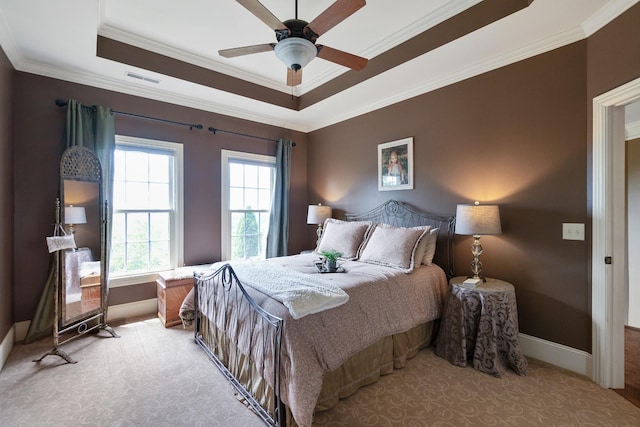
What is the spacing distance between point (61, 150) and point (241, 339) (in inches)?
Result: 116

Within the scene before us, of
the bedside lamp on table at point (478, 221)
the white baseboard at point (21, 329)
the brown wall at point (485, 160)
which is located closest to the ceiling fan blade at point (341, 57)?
the brown wall at point (485, 160)

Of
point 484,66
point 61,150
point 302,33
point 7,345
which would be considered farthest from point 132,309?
point 484,66

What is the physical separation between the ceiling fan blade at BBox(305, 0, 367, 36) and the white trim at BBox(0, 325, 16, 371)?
143 inches

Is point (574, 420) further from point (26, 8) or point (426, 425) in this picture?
point (26, 8)

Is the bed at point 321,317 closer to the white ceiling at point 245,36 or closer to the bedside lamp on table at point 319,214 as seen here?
the bedside lamp on table at point 319,214

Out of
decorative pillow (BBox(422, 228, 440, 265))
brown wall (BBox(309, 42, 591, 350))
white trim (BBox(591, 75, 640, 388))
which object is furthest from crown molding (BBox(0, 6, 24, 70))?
white trim (BBox(591, 75, 640, 388))

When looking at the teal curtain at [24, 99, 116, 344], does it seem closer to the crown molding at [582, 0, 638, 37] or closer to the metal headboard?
the metal headboard

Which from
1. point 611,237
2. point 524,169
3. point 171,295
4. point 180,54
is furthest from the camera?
point 171,295

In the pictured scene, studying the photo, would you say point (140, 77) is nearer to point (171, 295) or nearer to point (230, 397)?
point (171, 295)

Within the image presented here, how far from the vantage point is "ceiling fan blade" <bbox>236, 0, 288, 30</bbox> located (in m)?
1.67

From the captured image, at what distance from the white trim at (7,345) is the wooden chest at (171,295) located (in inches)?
49.4

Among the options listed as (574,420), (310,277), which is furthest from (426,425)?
(310,277)

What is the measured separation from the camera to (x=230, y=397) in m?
2.10

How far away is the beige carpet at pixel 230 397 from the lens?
1860 mm
